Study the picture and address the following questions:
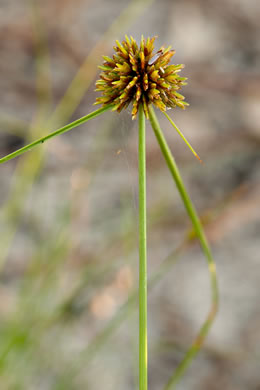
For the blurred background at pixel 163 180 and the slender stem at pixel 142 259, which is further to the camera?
the blurred background at pixel 163 180

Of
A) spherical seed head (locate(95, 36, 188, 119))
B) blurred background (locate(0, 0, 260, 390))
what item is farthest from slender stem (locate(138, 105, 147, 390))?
blurred background (locate(0, 0, 260, 390))

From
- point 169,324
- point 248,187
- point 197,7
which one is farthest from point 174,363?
point 197,7

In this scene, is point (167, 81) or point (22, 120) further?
point (22, 120)

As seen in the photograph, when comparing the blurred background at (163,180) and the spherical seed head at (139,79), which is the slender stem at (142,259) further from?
the blurred background at (163,180)

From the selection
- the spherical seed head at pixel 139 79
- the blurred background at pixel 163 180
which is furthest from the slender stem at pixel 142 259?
the blurred background at pixel 163 180

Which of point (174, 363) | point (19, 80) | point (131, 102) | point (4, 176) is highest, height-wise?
point (19, 80)

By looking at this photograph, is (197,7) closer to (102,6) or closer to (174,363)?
(102,6)

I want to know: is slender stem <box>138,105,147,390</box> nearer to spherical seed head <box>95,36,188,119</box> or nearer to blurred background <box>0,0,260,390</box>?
spherical seed head <box>95,36,188,119</box>

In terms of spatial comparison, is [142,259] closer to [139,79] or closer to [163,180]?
[139,79]
